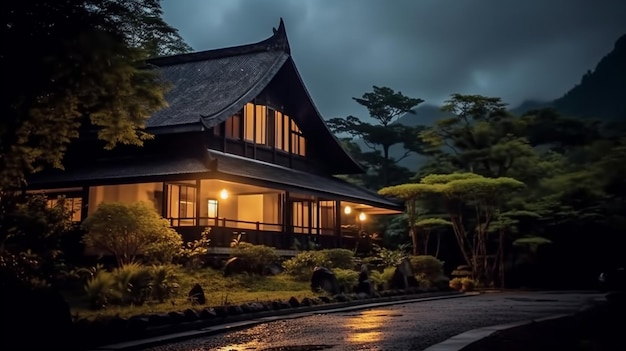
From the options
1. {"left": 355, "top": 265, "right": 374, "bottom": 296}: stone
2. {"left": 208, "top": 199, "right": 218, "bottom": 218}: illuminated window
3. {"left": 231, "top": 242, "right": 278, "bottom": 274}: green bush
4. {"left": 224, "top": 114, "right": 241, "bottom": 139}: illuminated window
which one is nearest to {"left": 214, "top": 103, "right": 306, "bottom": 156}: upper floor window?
{"left": 224, "top": 114, "right": 241, "bottom": 139}: illuminated window

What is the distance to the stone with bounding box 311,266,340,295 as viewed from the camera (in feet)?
49.2

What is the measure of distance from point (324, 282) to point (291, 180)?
803cm

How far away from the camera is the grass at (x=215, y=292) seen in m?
11.0

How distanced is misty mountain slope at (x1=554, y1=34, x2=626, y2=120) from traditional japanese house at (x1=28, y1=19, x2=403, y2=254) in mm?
11491

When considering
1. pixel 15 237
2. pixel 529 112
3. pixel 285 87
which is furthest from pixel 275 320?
pixel 529 112

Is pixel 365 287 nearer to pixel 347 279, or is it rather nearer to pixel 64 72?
pixel 347 279

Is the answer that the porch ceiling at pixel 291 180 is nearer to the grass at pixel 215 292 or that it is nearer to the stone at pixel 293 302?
the grass at pixel 215 292

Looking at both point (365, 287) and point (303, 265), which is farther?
point (303, 265)

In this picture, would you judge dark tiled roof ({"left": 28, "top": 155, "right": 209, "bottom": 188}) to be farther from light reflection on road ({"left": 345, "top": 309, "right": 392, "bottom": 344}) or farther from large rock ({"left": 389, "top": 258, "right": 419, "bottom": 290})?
light reflection on road ({"left": 345, "top": 309, "right": 392, "bottom": 344})

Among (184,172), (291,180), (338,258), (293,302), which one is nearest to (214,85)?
(291,180)

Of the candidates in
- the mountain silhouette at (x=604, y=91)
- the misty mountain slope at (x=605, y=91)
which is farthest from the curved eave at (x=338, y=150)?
the misty mountain slope at (x=605, y=91)

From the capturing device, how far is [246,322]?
10.2m

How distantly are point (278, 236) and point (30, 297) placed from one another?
603 inches

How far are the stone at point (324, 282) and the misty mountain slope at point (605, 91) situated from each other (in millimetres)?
7520
